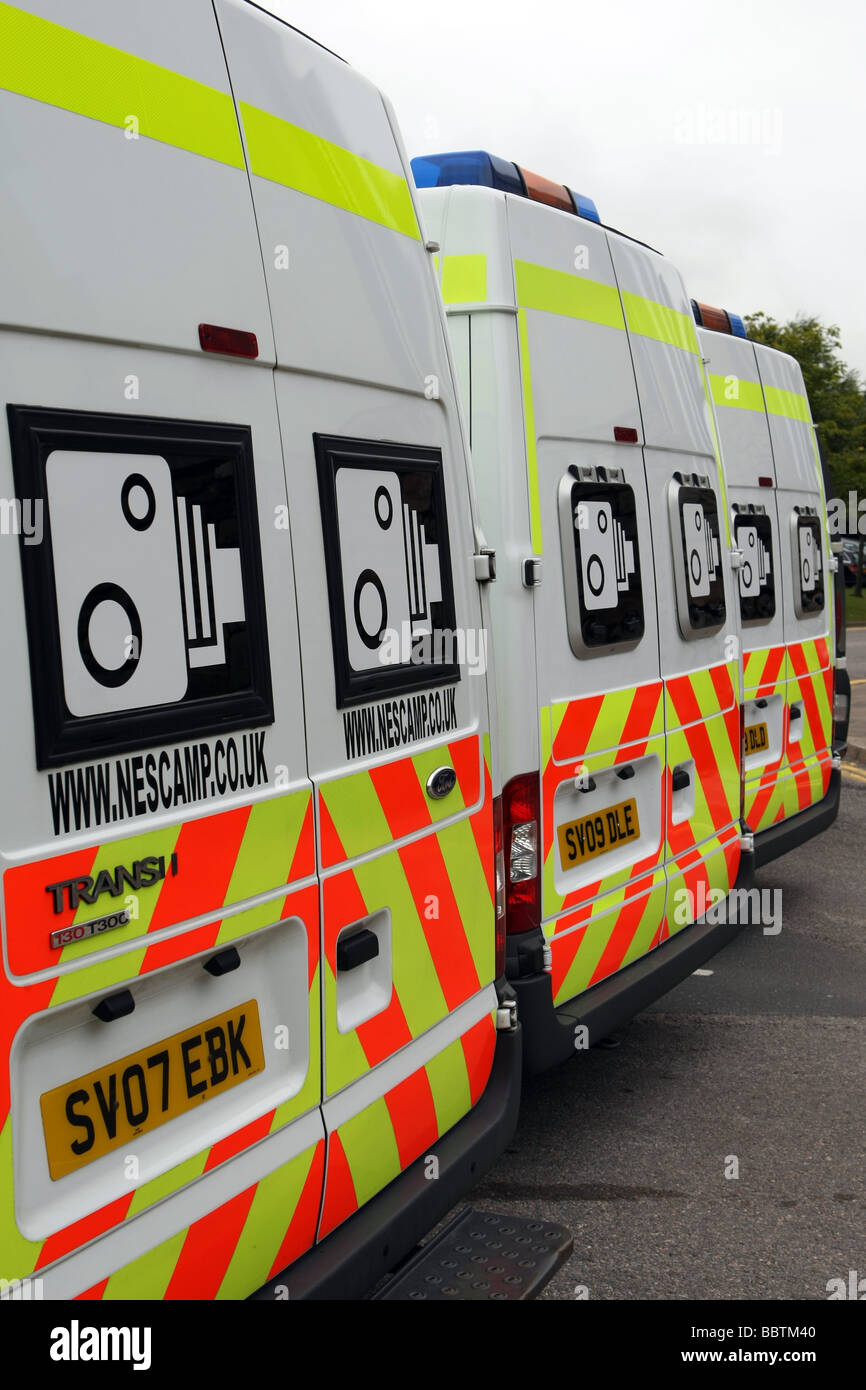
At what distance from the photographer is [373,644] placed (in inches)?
108

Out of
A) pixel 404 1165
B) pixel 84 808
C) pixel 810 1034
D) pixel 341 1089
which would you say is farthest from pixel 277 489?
pixel 810 1034

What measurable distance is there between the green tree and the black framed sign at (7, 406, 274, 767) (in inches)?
1614

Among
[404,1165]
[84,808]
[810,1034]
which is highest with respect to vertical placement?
[84,808]

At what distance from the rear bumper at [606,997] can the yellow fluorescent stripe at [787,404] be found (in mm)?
3332

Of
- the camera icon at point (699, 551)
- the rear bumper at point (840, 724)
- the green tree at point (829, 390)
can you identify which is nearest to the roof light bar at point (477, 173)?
the camera icon at point (699, 551)

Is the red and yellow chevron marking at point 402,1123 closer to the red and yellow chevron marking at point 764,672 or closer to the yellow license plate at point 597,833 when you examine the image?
the yellow license plate at point 597,833

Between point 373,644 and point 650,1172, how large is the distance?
2402 millimetres

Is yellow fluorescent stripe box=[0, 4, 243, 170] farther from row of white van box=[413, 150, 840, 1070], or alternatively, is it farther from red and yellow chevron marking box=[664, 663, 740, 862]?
red and yellow chevron marking box=[664, 663, 740, 862]

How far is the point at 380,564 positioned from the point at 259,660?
0.50 meters

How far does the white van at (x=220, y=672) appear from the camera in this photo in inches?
75.5

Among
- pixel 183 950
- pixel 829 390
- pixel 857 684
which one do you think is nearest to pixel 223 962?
pixel 183 950

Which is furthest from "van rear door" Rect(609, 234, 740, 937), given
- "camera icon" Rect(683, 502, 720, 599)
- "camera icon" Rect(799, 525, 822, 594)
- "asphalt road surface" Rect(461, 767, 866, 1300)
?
"camera icon" Rect(799, 525, 822, 594)

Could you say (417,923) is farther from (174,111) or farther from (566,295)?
(566,295)
